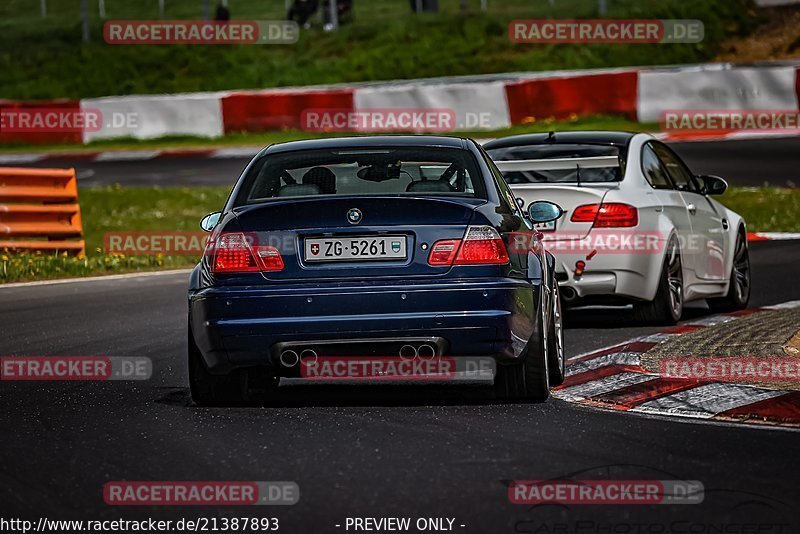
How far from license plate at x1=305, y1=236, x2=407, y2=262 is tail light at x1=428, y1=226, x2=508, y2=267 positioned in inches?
6.4

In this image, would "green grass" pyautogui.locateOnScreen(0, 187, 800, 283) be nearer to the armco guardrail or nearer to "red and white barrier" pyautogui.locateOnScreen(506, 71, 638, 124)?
the armco guardrail

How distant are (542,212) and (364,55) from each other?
1263 inches

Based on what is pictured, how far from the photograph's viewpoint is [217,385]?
809 cm

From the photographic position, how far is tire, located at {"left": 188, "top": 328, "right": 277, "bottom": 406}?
7.95 metres

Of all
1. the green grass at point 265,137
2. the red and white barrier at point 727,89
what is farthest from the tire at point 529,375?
the red and white barrier at point 727,89

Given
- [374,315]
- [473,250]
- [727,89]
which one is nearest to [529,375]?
[473,250]

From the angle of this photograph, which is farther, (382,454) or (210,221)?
(210,221)

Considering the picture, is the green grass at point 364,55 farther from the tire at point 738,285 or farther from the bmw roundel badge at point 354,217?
the bmw roundel badge at point 354,217

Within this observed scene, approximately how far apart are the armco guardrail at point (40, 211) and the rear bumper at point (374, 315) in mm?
10517

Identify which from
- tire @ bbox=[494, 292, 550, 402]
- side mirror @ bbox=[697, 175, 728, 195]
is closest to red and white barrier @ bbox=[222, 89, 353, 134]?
side mirror @ bbox=[697, 175, 728, 195]

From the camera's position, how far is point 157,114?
32969 millimetres

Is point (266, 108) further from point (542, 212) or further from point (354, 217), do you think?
point (354, 217)

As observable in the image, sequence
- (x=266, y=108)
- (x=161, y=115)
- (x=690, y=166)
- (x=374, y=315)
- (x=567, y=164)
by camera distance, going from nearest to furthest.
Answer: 1. (x=374, y=315)
2. (x=567, y=164)
3. (x=690, y=166)
4. (x=266, y=108)
5. (x=161, y=115)

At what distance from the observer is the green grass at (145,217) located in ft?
56.9
